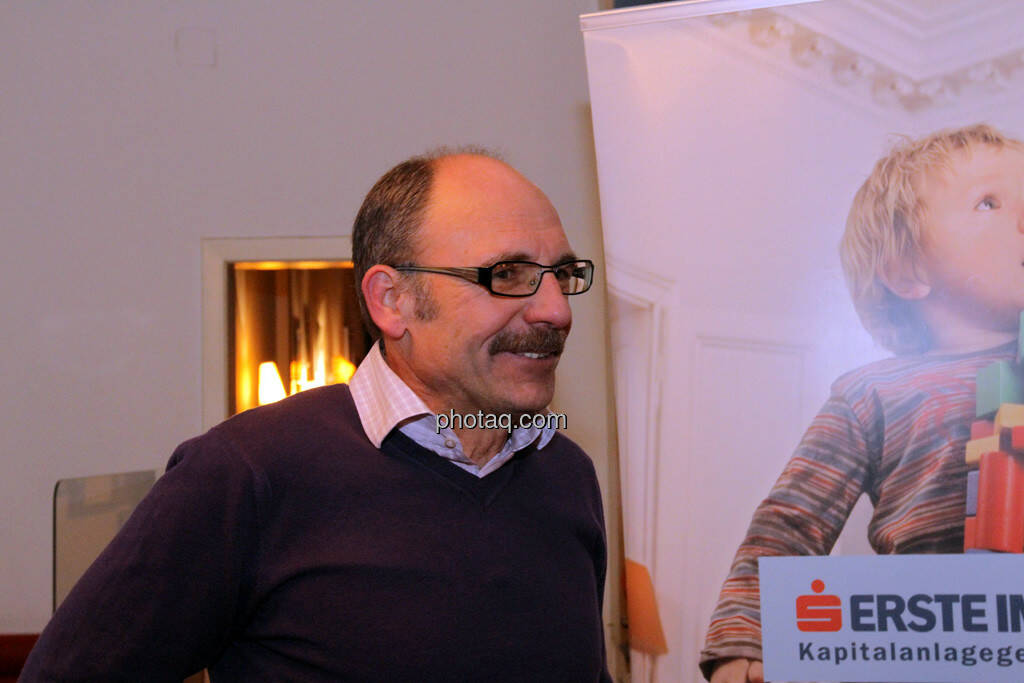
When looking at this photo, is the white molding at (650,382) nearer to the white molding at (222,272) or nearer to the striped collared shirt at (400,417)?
the striped collared shirt at (400,417)

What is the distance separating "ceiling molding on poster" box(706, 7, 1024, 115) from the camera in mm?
1935

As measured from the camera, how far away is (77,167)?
11.3ft

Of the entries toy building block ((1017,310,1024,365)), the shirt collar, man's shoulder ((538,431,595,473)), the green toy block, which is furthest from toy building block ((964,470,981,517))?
the shirt collar

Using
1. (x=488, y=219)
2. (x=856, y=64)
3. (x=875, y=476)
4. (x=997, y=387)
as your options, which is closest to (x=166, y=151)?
(x=856, y=64)

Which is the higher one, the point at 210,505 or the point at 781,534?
the point at 210,505

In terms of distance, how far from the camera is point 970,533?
188cm

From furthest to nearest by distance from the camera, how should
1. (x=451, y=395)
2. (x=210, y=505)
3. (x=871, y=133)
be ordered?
1. (x=871, y=133)
2. (x=451, y=395)
3. (x=210, y=505)

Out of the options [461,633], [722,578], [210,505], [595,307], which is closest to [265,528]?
[210,505]

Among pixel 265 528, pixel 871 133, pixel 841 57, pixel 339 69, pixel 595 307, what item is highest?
pixel 339 69

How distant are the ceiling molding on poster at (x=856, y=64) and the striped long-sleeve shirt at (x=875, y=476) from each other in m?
0.52

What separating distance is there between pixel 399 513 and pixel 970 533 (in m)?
1.26

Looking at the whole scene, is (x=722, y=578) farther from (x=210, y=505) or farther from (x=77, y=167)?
(x=77, y=167)

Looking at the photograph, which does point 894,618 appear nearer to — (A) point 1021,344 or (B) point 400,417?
(A) point 1021,344

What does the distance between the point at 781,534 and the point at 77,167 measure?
2.77m
